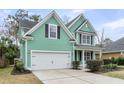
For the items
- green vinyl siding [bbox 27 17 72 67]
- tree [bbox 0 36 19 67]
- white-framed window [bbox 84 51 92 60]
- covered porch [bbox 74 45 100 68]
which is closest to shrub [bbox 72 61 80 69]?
green vinyl siding [bbox 27 17 72 67]

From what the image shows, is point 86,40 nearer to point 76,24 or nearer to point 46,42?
point 76,24

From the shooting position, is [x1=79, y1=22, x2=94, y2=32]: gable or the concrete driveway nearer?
the concrete driveway

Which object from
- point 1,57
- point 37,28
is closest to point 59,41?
point 37,28

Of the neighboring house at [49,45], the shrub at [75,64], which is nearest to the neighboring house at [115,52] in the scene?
the neighboring house at [49,45]

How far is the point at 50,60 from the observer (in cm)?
2005

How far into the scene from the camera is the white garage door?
18.9m

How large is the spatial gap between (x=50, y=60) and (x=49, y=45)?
5.67ft

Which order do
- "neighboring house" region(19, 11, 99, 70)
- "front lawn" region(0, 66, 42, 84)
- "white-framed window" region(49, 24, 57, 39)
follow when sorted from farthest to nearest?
"white-framed window" region(49, 24, 57, 39) → "neighboring house" region(19, 11, 99, 70) → "front lawn" region(0, 66, 42, 84)

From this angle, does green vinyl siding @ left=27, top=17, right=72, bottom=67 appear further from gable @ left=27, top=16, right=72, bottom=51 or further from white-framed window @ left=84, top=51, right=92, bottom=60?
white-framed window @ left=84, top=51, right=92, bottom=60

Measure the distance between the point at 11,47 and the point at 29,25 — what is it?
11992 mm

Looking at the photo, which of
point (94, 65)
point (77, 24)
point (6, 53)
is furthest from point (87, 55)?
point (6, 53)

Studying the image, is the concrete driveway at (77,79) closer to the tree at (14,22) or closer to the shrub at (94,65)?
the shrub at (94,65)

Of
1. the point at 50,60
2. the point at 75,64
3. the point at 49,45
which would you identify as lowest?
the point at 75,64

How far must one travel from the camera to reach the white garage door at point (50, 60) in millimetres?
18922
